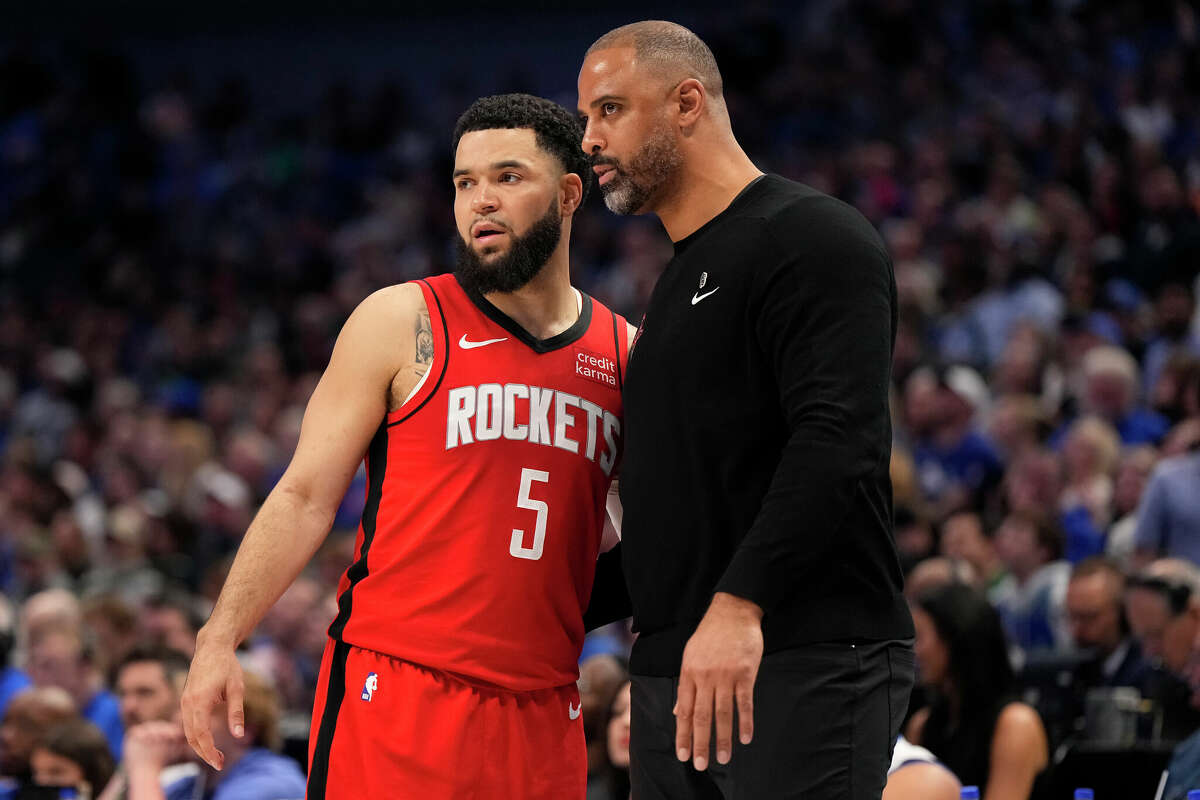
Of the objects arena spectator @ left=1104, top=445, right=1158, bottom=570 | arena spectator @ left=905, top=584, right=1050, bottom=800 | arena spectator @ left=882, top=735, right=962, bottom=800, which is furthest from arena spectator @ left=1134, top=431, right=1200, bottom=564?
arena spectator @ left=882, top=735, right=962, bottom=800

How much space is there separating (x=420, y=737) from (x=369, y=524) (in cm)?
49

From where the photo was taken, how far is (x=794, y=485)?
2604 millimetres

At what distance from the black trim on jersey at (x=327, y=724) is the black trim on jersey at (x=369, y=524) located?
0.18ft

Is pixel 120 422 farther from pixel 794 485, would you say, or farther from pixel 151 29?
pixel 794 485

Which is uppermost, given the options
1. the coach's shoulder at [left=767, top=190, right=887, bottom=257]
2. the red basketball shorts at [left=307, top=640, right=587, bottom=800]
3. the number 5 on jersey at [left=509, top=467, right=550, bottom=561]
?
the coach's shoulder at [left=767, top=190, right=887, bottom=257]

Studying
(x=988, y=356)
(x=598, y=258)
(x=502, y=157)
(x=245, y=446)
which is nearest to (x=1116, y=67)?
(x=988, y=356)

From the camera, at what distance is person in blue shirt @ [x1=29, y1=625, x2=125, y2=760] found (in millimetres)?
7199

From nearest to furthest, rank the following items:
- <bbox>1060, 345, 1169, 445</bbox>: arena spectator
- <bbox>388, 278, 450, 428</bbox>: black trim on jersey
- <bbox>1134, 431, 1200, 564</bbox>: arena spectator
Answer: <bbox>388, 278, 450, 428</bbox>: black trim on jersey → <bbox>1134, 431, 1200, 564</bbox>: arena spectator → <bbox>1060, 345, 1169, 445</bbox>: arena spectator

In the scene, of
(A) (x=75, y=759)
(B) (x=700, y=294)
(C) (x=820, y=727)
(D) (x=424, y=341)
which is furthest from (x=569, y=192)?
(A) (x=75, y=759)

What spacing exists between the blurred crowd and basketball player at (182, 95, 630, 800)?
1.67m

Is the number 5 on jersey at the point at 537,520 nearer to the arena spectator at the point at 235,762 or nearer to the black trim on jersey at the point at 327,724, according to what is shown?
the black trim on jersey at the point at 327,724

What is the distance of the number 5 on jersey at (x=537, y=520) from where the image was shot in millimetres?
3461

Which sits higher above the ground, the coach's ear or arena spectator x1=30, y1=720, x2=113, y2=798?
the coach's ear

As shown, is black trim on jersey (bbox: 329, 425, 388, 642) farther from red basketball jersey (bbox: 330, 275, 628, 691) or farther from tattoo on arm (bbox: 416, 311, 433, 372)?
tattoo on arm (bbox: 416, 311, 433, 372)
